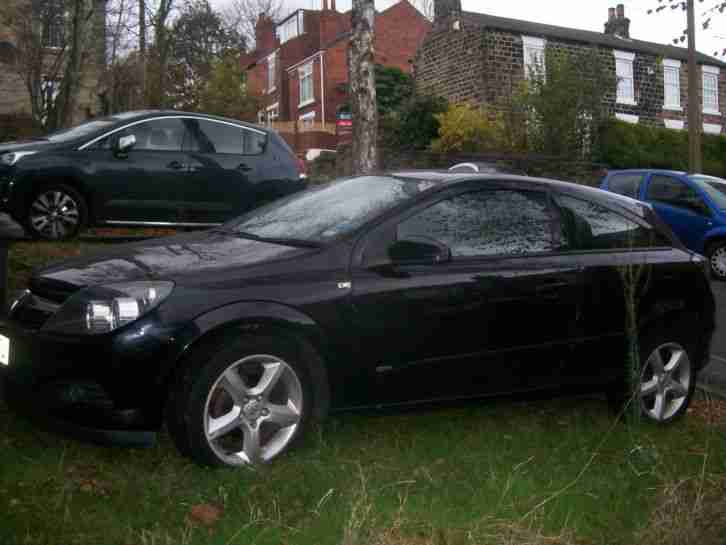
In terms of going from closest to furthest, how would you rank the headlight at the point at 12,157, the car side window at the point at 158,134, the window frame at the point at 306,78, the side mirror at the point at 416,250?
the side mirror at the point at 416,250
the headlight at the point at 12,157
the car side window at the point at 158,134
the window frame at the point at 306,78

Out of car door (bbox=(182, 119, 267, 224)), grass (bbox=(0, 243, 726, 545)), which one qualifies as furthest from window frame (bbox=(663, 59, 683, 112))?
grass (bbox=(0, 243, 726, 545))

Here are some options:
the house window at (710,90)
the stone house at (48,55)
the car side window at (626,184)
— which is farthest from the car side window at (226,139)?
the house window at (710,90)

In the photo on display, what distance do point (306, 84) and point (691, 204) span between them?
116ft

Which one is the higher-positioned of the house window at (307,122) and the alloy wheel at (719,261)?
the house window at (307,122)

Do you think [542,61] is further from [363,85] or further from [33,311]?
[33,311]

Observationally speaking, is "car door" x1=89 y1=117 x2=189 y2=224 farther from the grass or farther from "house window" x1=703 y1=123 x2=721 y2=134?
"house window" x1=703 y1=123 x2=721 y2=134

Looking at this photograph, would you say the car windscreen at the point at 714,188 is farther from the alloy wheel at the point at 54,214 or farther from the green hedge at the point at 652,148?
the green hedge at the point at 652,148

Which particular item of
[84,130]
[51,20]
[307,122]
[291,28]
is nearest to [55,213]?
[84,130]

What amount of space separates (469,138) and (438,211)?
24323 millimetres

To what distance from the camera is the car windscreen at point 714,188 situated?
14.1m

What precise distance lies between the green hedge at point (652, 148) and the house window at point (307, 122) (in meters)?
12.4

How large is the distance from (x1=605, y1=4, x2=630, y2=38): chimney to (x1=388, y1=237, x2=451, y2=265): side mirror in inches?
1658

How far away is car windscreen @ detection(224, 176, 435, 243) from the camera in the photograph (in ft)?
17.0

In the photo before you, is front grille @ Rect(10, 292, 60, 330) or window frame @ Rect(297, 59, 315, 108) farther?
window frame @ Rect(297, 59, 315, 108)
